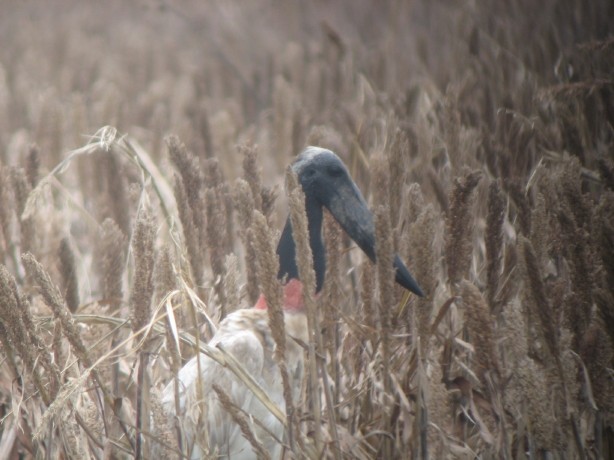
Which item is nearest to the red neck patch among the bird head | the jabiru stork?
the jabiru stork

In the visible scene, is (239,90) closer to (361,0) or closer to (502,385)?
(361,0)

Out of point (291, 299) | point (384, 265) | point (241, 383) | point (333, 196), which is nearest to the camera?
point (384, 265)

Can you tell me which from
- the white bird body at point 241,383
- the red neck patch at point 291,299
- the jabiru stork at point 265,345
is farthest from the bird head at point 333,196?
the white bird body at point 241,383

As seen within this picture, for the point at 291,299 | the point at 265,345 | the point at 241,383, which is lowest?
the point at 241,383

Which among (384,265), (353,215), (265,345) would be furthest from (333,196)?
(384,265)

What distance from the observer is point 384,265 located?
1.73m

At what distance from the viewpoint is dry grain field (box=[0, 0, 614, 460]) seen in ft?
6.13

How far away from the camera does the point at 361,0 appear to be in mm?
10062

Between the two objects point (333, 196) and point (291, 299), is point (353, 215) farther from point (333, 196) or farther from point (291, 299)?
point (291, 299)

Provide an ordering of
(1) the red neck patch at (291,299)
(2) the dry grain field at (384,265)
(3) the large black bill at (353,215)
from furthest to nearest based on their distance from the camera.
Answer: (1) the red neck patch at (291,299) → (3) the large black bill at (353,215) → (2) the dry grain field at (384,265)

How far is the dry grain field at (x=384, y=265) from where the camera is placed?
6.13 feet

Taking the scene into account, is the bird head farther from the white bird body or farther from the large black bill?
the white bird body

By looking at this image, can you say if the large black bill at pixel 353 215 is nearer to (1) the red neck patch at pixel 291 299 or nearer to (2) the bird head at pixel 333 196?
(2) the bird head at pixel 333 196

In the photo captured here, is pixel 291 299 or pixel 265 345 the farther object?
pixel 291 299
